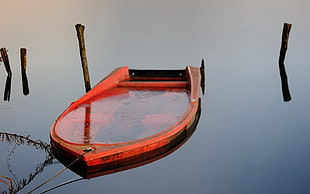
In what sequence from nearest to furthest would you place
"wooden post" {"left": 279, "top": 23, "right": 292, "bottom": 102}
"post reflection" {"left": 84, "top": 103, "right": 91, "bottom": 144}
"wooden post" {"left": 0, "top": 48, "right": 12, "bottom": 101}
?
"post reflection" {"left": 84, "top": 103, "right": 91, "bottom": 144}, "wooden post" {"left": 279, "top": 23, "right": 292, "bottom": 102}, "wooden post" {"left": 0, "top": 48, "right": 12, "bottom": 101}

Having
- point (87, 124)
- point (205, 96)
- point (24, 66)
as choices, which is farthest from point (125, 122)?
point (24, 66)

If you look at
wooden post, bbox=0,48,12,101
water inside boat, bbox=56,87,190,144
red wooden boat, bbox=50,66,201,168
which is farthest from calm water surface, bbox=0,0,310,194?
water inside boat, bbox=56,87,190,144

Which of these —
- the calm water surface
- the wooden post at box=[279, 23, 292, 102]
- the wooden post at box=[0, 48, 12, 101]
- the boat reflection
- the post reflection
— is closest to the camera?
the boat reflection

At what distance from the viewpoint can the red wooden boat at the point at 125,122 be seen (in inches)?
247

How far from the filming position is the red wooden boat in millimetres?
6262

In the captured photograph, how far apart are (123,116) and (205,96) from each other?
16.1 feet

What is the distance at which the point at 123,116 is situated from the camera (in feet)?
25.9

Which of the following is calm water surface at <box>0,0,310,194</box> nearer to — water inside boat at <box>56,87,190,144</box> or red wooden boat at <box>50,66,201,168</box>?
red wooden boat at <box>50,66,201,168</box>

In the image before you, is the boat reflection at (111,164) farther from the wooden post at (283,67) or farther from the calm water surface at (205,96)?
the wooden post at (283,67)

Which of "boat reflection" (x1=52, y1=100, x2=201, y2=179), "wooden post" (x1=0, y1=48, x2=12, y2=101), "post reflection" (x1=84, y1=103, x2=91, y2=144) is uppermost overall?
"wooden post" (x1=0, y1=48, x2=12, y2=101)

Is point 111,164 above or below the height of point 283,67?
below

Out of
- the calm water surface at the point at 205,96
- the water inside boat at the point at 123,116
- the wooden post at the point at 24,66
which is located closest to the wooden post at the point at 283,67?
the calm water surface at the point at 205,96

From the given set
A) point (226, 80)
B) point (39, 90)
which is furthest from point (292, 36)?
point (39, 90)

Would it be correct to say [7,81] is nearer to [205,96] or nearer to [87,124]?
[205,96]
